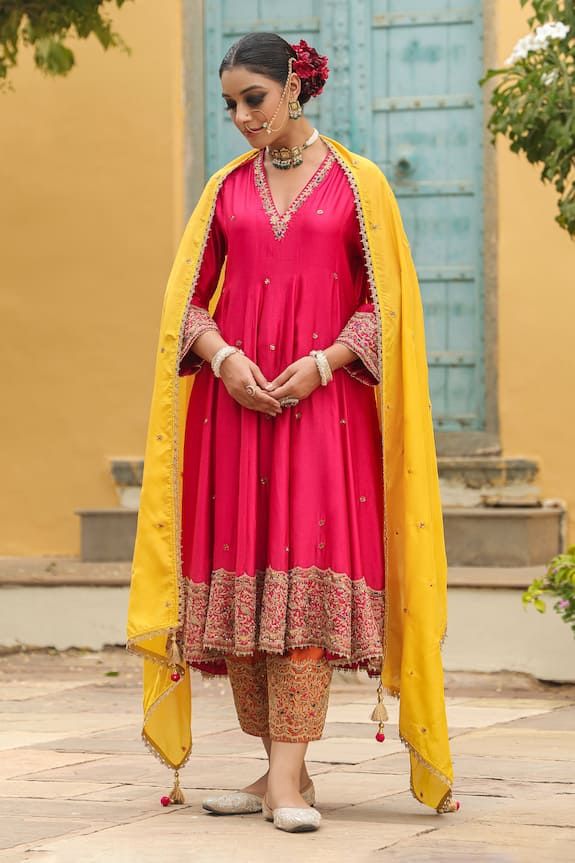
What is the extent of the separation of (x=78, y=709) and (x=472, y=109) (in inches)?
142

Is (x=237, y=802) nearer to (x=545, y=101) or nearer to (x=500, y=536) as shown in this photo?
(x=545, y=101)

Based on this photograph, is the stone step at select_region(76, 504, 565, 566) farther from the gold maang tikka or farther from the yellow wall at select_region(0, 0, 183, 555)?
the gold maang tikka

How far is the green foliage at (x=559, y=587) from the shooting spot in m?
5.73

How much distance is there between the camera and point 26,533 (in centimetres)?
777

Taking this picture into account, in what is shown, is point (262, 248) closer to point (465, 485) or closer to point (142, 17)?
point (465, 485)

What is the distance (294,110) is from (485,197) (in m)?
4.08

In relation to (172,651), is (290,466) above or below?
above

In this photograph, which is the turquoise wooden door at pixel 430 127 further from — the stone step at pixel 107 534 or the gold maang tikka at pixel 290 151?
the gold maang tikka at pixel 290 151

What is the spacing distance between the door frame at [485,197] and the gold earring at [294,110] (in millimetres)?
3926

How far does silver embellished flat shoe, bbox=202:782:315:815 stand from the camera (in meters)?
3.49

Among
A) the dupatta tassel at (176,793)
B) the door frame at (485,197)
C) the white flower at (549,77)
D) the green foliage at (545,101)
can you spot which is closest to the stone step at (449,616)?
the door frame at (485,197)

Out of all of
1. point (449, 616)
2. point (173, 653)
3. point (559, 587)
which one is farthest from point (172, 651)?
point (449, 616)

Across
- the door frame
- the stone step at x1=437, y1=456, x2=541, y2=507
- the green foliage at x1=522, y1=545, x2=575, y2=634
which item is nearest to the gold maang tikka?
the green foliage at x1=522, y1=545, x2=575, y2=634

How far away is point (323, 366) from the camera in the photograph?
11.2 ft
